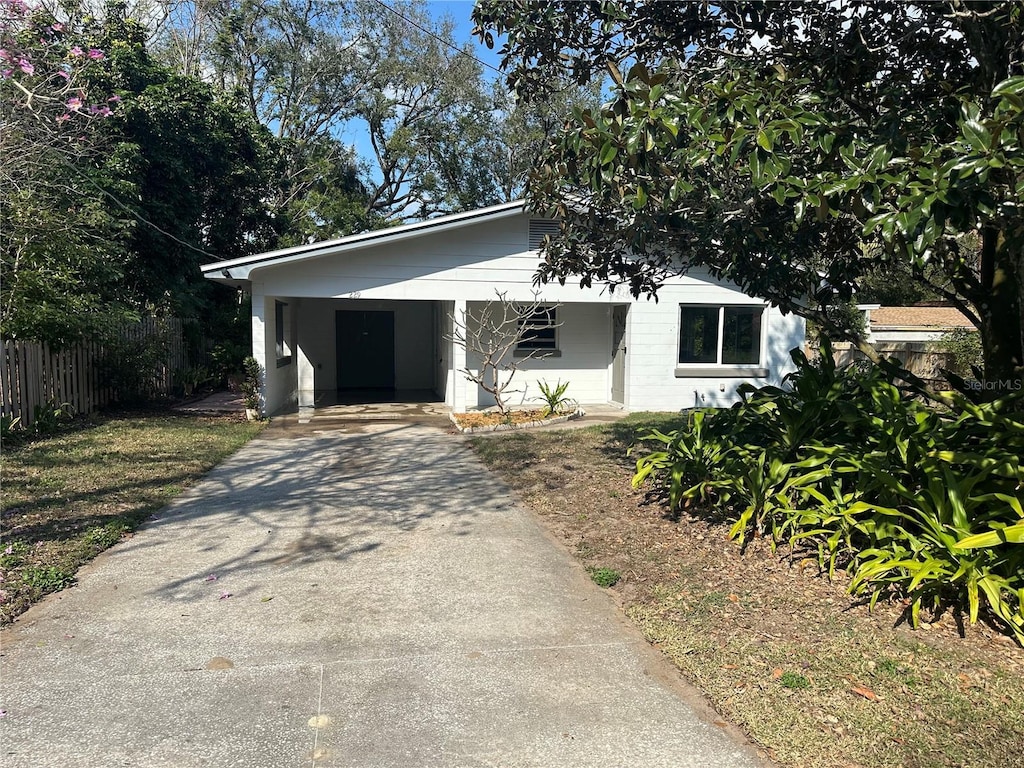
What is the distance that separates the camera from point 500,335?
560 inches

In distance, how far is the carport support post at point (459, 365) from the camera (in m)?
13.7

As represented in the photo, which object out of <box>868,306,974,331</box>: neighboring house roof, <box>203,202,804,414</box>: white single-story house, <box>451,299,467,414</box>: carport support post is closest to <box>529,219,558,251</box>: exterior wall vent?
<box>203,202,804,414</box>: white single-story house

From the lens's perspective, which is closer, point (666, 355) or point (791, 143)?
point (791, 143)

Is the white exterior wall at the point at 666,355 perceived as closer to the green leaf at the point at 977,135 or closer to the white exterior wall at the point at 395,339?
the white exterior wall at the point at 395,339

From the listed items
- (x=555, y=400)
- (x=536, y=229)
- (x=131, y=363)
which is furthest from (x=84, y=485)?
(x=536, y=229)

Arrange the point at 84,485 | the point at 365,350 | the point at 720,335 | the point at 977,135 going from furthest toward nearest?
the point at 365,350 < the point at 720,335 < the point at 84,485 < the point at 977,135

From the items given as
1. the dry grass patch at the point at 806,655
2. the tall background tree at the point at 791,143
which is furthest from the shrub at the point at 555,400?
the dry grass patch at the point at 806,655

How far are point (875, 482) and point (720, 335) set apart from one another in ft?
33.9

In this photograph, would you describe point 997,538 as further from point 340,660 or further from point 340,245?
point 340,245

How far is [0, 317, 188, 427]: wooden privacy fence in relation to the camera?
10.0m

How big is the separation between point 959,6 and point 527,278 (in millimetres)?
9951

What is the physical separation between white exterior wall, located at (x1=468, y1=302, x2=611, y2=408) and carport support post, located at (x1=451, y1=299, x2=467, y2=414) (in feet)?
5.06

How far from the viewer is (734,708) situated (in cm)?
340

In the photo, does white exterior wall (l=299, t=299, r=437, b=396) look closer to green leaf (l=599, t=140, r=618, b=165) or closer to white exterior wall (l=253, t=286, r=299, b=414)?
white exterior wall (l=253, t=286, r=299, b=414)
